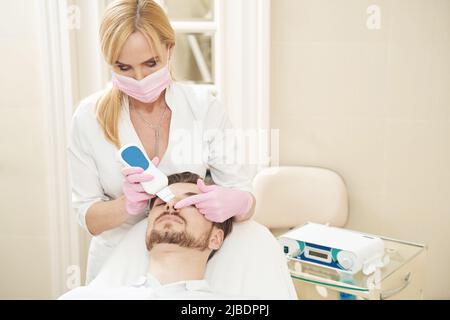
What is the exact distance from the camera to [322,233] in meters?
1.83

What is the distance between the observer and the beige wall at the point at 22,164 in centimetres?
213

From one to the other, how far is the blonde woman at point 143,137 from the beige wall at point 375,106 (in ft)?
2.28

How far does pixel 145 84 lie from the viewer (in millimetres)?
1359

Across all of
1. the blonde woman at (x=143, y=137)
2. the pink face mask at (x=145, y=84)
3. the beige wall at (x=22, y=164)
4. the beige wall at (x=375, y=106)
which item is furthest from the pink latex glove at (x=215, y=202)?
the beige wall at (x=22, y=164)

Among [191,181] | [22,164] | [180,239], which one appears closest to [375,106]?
[191,181]

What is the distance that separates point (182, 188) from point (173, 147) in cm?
12

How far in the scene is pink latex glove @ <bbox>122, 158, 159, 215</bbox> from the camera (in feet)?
4.27

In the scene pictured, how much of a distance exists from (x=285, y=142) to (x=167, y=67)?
2.86 feet

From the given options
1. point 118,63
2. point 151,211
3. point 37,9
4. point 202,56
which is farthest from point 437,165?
point 37,9

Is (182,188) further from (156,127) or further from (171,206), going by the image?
(156,127)

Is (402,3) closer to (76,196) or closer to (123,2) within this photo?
(123,2)

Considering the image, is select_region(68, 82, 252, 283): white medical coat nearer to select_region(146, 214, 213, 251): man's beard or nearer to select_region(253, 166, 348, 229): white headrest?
select_region(146, 214, 213, 251): man's beard

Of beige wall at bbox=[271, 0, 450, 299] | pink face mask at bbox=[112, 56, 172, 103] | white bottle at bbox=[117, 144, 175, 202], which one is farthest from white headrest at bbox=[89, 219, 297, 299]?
beige wall at bbox=[271, 0, 450, 299]

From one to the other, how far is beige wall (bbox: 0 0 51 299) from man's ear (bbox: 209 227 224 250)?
108 cm
